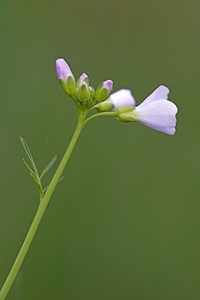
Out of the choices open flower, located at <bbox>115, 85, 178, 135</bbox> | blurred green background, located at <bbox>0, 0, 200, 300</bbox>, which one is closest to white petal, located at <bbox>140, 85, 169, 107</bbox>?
open flower, located at <bbox>115, 85, 178, 135</bbox>

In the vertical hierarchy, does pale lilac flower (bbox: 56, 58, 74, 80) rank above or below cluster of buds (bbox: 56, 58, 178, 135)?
above

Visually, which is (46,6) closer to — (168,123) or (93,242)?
(93,242)

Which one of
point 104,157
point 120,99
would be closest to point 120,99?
point 120,99

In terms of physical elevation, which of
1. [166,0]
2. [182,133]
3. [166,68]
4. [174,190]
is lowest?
[174,190]

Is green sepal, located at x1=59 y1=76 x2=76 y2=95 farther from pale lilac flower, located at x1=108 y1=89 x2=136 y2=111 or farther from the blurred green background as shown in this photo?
the blurred green background

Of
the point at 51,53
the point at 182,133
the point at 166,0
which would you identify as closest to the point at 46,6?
the point at 51,53
